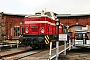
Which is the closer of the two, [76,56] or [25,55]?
[25,55]

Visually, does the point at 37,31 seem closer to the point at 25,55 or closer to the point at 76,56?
the point at 25,55

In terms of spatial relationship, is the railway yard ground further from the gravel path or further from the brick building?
the brick building

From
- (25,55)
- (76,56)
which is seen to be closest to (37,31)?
(25,55)

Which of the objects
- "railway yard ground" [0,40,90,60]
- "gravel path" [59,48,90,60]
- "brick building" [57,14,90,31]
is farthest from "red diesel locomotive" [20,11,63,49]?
"brick building" [57,14,90,31]

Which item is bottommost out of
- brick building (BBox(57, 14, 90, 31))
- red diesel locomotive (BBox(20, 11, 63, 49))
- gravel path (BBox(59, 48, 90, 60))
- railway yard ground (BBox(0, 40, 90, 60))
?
gravel path (BBox(59, 48, 90, 60))

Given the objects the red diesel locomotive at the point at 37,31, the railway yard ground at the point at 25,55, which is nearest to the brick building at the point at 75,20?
the red diesel locomotive at the point at 37,31

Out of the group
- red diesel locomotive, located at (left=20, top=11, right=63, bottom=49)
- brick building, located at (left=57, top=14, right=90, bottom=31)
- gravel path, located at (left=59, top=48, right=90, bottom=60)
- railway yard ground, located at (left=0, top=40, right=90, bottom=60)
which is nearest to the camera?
railway yard ground, located at (left=0, top=40, right=90, bottom=60)

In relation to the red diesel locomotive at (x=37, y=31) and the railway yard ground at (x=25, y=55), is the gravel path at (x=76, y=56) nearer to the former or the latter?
the railway yard ground at (x=25, y=55)

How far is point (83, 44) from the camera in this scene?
15.0m

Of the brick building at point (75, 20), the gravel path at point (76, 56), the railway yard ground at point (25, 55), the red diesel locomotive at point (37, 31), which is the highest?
the brick building at point (75, 20)

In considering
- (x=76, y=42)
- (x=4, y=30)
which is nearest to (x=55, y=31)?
(x=76, y=42)

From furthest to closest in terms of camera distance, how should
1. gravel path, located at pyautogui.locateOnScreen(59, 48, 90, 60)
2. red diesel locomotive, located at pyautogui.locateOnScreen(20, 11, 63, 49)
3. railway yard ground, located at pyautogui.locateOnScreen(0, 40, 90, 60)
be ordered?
red diesel locomotive, located at pyautogui.locateOnScreen(20, 11, 63, 49) < gravel path, located at pyautogui.locateOnScreen(59, 48, 90, 60) < railway yard ground, located at pyautogui.locateOnScreen(0, 40, 90, 60)

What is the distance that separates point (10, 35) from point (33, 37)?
755 inches

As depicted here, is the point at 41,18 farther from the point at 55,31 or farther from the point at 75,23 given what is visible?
the point at 75,23
